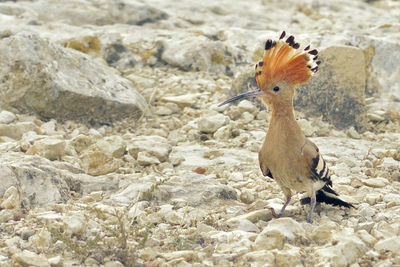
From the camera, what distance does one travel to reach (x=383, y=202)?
15.9ft

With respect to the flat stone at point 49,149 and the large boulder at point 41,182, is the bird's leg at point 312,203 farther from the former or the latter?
the flat stone at point 49,149

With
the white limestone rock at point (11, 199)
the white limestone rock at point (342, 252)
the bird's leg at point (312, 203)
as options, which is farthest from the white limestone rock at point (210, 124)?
the white limestone rock at point (342, 252)

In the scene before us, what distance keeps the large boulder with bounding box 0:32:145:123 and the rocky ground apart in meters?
0.01

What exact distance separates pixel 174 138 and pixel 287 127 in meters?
2.24

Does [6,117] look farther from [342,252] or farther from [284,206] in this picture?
[342,252]

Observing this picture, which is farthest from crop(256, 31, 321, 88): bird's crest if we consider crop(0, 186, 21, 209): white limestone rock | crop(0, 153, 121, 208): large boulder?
crop(0, 186, 21, 209): white limestone rock

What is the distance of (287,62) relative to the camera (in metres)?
4.53

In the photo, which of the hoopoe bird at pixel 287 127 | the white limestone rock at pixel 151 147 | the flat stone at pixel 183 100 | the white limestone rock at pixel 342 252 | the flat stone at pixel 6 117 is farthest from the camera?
the flat stone at pixel 183 100

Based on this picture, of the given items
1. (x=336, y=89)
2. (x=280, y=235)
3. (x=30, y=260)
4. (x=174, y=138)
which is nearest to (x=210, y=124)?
(x=174, y=138)

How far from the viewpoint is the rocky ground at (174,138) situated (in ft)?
12.7

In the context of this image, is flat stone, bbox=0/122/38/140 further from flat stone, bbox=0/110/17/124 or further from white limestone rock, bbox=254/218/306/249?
white limestone rock, bbox=254/218/306/249

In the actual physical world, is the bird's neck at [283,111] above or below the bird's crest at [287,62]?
below

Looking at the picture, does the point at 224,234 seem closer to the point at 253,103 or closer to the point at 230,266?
the point at 230,266

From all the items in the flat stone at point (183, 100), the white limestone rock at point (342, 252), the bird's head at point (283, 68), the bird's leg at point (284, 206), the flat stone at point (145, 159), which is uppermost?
the bird's head at point (283, 68)
